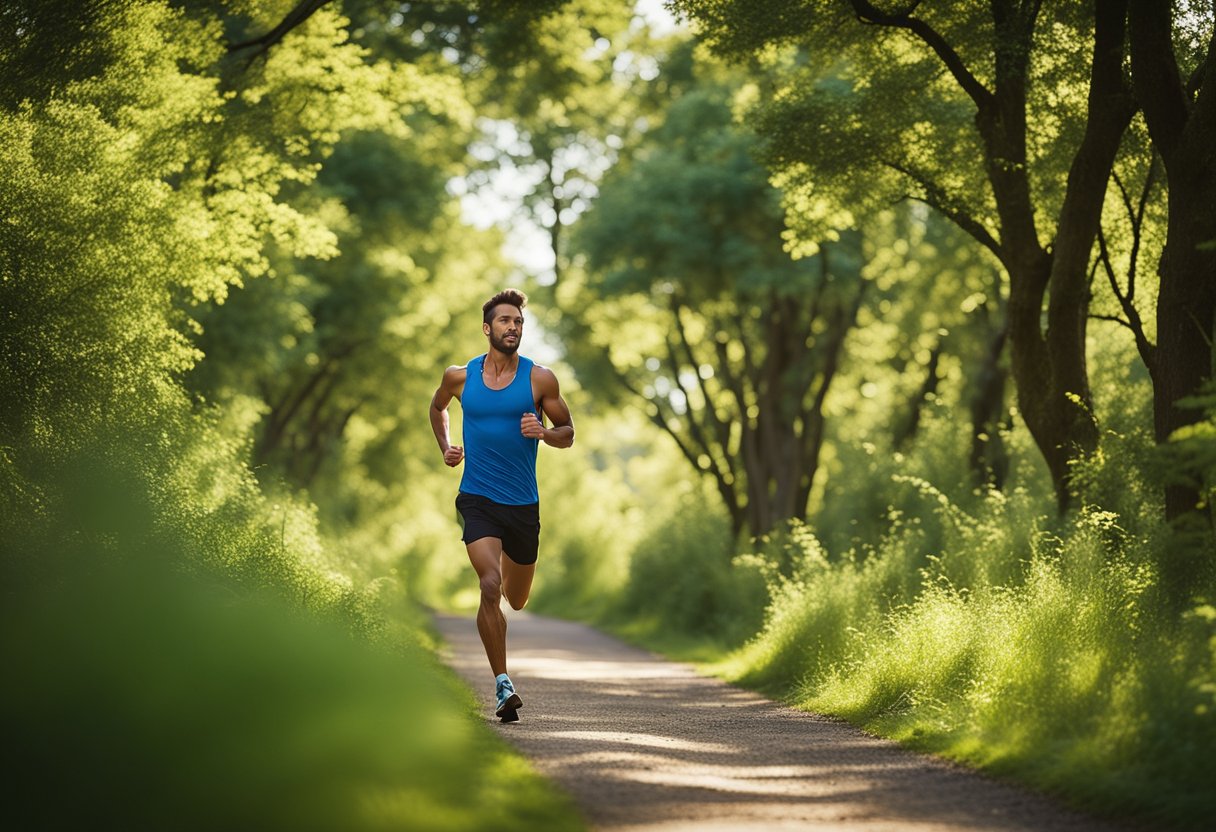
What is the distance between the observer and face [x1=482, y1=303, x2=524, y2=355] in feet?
32.7

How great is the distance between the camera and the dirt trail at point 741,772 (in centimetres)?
657

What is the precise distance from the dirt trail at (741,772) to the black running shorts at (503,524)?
4.03 feet

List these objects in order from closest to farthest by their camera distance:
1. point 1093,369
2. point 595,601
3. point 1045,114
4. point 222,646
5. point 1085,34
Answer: point 222,646 < point 1085,34 < point 1045,114 < point 1093,369 < point 595,601

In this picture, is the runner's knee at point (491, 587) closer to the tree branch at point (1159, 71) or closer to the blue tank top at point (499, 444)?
the blue tank top at point (499, 444)

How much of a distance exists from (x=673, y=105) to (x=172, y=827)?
24497mm

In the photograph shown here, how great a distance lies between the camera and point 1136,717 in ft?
24.0

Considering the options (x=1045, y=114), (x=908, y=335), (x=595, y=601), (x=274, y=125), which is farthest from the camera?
(x=595, y=601)

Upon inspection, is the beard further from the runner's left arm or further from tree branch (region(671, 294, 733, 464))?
tree branch (region(671, 294, 733, 464))

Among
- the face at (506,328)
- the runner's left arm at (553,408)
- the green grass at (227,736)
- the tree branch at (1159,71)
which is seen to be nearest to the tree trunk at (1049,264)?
the tree branch at (1159,71)

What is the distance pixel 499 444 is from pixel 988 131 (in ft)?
23.2

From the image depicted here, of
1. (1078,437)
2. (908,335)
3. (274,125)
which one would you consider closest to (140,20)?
(274,125)

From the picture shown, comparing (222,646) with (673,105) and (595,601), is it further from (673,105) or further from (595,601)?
(595,601)

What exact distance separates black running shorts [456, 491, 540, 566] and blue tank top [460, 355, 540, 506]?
0.18ft

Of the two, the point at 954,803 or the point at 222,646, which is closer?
the point at 954,803
